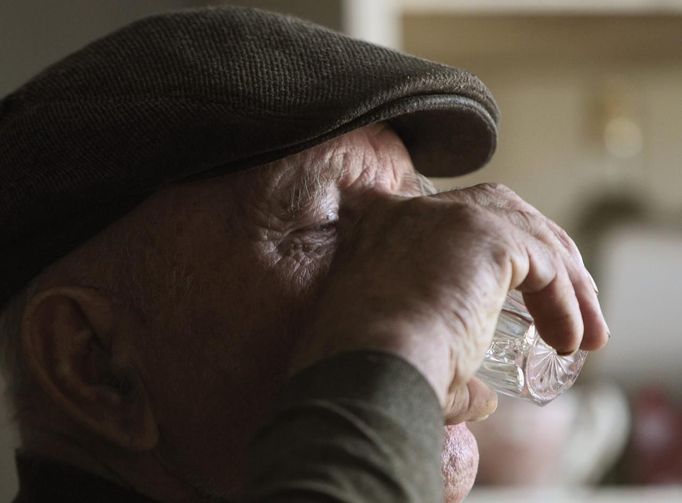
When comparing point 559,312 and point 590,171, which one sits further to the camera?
point 590,171

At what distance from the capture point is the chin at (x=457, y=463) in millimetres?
899

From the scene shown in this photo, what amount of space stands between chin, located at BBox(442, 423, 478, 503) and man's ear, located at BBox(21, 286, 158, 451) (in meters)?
0.23

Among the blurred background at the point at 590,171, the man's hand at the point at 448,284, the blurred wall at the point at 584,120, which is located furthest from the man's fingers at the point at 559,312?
the blurred wall at the point at 584,120

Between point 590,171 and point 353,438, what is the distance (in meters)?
1.66

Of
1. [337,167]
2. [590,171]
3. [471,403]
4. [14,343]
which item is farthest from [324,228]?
[590,171]

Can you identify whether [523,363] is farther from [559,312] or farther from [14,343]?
[14,343]

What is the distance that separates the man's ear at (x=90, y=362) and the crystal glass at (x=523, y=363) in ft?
0.96

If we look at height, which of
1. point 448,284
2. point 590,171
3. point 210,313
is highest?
point 448,284

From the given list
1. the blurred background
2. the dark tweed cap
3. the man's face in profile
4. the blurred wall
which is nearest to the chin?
the man's face in profile

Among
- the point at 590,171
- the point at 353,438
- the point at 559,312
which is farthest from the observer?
the point at 590,171

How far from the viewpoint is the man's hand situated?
0.67 meters

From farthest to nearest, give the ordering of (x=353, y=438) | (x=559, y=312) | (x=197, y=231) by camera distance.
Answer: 1. (x=197, y=231)
2. (x=559, y=312)
3. (x=353, y=438)

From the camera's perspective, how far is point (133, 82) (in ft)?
2.77

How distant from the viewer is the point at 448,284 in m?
0.70
